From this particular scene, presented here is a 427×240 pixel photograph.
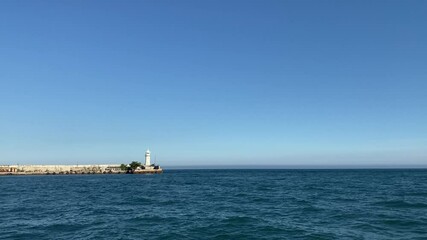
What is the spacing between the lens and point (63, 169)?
149625 mm

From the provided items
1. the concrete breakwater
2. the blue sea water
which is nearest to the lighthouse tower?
the concrete breakwater

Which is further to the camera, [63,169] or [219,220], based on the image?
[63,169]

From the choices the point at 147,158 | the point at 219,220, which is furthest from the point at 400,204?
the point at 147,158

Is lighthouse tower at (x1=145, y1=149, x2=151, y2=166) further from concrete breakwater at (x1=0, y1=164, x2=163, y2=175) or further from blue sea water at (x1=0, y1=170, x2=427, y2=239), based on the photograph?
blue sea water at (x1=0, y1=170, x2=427, y2=239)

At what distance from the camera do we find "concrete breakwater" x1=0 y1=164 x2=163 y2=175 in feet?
463

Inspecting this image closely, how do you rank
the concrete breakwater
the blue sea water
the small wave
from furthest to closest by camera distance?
1. the concrete breakwater
2. the small wave
3. the blue sea water

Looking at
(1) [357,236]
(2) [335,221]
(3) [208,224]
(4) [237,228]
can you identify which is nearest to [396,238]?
(1) [357,236]

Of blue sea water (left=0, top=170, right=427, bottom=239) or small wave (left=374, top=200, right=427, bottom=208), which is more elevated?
blue sea water (left=0, top=170, right=427, bottom=239)

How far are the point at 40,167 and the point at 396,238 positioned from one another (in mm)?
155314

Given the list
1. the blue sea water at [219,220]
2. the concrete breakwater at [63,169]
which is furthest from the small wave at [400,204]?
the concrete breakwater at [63,169]

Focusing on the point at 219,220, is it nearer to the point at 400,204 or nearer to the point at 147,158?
the point at 400,204

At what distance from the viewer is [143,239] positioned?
22844mm

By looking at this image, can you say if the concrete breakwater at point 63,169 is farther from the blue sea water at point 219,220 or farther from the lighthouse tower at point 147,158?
the blue sea water at point 219,220

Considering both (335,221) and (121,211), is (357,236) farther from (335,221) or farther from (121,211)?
(121,211)
